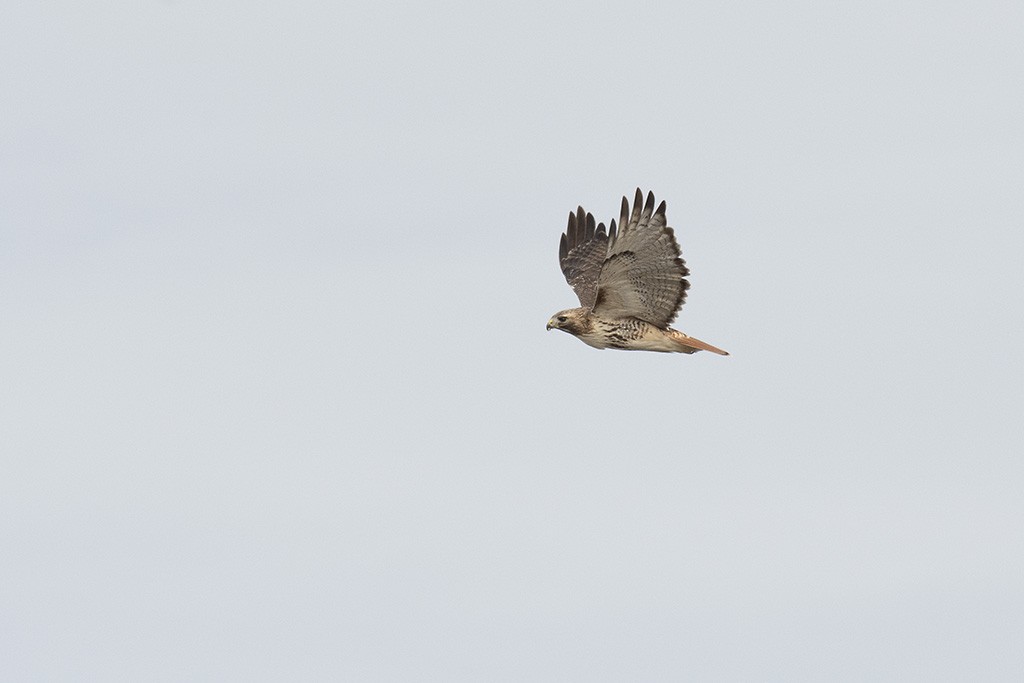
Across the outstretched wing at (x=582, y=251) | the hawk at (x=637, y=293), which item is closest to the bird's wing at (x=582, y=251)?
the outstretched wing at (x=582, y=251)

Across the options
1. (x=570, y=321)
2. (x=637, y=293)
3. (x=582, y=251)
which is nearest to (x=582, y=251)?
(x=582, y=251)

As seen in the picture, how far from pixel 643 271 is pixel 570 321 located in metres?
1.97

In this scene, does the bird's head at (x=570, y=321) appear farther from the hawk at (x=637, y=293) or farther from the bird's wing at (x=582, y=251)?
the bird's wing at (x=582, y=251)

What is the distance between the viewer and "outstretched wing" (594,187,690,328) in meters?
26.8

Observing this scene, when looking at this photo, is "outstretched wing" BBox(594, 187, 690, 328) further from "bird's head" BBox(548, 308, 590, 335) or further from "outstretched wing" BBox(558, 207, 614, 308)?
"outstretched wing" BBox(558, 207, 614, 308)

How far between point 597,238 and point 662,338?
455 centimetres

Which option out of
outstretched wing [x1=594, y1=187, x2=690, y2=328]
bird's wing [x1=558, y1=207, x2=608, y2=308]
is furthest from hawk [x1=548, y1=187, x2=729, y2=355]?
bird's wing [x1=558, y1=207, x2=608, y2=308]

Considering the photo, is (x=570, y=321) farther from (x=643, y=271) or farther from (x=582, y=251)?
(x=582, y=251)

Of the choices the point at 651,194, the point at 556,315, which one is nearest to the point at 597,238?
the point at 556,315

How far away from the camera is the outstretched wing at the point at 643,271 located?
26.8 metres

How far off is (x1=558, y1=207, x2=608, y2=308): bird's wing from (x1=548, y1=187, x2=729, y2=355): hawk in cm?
154

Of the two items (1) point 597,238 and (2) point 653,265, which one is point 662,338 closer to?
(2) point 653,265

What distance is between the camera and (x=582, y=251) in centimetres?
3269

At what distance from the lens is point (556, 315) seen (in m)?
29.2
